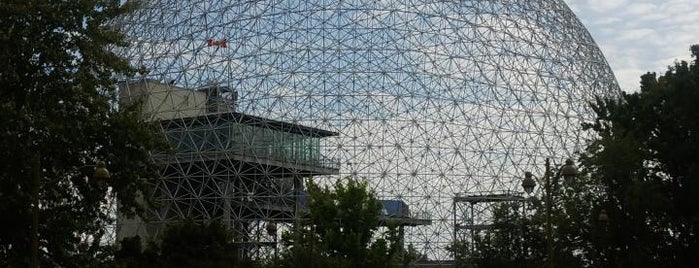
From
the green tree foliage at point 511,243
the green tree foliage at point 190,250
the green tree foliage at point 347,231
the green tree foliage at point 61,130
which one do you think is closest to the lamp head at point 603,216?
the green tree foliage at point 511,243

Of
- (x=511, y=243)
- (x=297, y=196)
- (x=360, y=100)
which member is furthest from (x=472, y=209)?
(x=511, y=243)

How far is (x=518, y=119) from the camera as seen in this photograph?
6209 cm

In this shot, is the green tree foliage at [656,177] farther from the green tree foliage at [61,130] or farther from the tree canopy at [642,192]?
the green tree foliage at [61,130]

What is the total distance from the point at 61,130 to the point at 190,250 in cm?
1391

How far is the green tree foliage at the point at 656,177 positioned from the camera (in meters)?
33.6

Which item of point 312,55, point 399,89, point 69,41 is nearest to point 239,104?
point 312,55

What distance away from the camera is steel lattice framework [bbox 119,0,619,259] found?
191 ft

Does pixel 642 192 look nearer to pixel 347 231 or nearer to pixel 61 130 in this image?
pixel 347 231

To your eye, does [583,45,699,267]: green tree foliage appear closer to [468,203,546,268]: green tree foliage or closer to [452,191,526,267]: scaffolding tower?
[468,203,546,268]: green tree foliage

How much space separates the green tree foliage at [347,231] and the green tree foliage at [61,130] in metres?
11.6

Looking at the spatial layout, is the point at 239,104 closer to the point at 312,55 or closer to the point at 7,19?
the point at 312,55

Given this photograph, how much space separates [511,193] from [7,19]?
125ft

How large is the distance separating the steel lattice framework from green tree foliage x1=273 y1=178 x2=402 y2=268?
16919 millimetres

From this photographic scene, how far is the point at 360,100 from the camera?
58344mm
